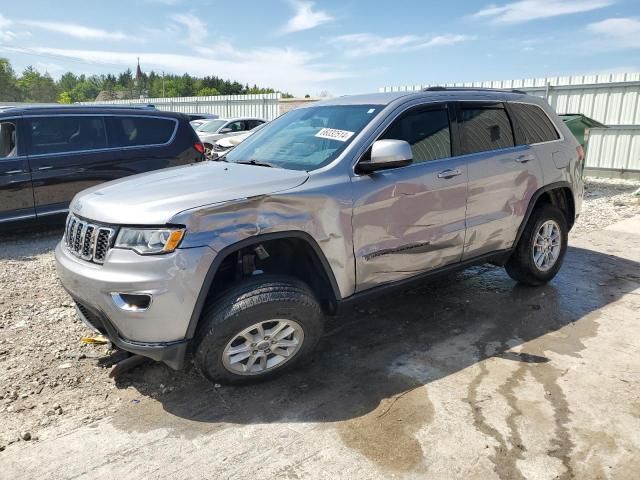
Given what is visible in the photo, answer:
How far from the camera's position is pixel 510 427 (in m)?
2.72

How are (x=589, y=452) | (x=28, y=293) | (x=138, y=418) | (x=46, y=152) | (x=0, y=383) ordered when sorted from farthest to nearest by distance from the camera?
(x=46, y=152)
(x=28, y=293)
(x=0, y=383)
(x=138, y=418)
(x=589, y=452)

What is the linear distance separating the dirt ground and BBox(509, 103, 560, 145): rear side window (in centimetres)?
154

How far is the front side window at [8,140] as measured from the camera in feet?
20.6

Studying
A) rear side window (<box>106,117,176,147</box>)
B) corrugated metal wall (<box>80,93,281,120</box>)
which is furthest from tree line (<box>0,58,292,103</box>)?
rear side window (<box>106,117,176,147</box>)

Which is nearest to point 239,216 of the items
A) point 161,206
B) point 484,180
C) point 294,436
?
point 161,206

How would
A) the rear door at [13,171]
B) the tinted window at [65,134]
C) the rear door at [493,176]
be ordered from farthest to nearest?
the tinted window at [65,134]
the rear door at [13,171]
the rear door at [493,176]

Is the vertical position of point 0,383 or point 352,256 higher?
point 352,256

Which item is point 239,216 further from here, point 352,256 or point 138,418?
point 138,418

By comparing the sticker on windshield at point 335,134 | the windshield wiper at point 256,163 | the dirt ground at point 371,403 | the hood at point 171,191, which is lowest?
the dirt ground at point 371,403

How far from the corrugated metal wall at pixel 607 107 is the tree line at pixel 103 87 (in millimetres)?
88083

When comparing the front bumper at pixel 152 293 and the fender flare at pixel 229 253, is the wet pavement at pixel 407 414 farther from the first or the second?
the fender flare at pixel 229 253

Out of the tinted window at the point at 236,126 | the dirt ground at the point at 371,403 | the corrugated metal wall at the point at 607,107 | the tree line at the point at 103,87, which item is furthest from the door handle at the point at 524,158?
the tree line at the point at 103,87

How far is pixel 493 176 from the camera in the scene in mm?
4055

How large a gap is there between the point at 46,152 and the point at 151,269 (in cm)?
496
